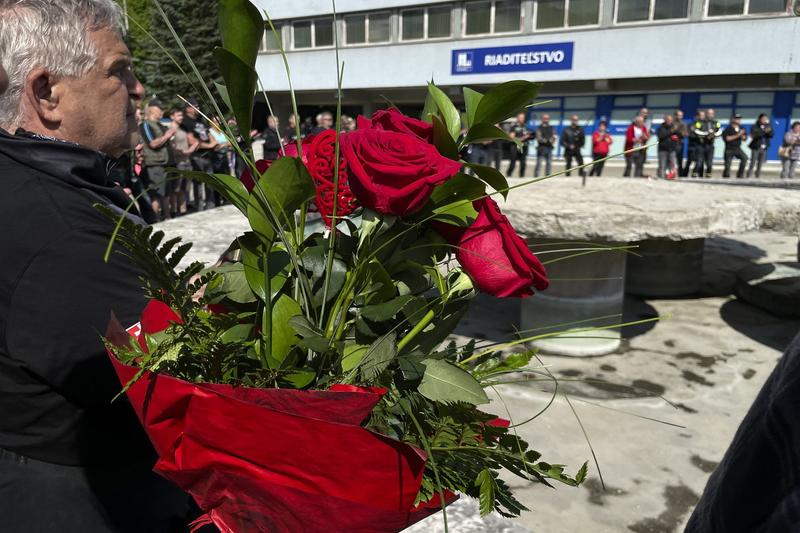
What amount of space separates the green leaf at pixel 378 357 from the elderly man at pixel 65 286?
0.43 meters

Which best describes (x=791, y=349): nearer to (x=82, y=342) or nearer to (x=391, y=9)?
(x=82, y=342)

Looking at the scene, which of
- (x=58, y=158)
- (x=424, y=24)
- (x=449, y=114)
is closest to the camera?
(x=449, y=114)

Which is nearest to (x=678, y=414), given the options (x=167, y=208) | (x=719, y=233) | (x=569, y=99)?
(x=719, y=233)

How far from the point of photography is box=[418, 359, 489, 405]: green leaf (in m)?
0.81

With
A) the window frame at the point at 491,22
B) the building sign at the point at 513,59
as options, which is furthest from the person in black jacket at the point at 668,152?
the window frame at the point at 491,22

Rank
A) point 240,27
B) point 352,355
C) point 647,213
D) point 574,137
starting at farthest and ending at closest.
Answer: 1. point 574,137
2. point 647,213
3. point 352,355
4. point 240,27

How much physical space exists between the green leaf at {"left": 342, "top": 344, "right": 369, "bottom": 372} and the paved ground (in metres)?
0.93

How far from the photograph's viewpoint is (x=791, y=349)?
1.98 ft

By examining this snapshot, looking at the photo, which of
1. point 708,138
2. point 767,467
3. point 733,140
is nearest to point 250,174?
point 767,467

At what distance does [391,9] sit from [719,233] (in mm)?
21684

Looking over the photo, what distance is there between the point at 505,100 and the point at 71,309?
73 cm

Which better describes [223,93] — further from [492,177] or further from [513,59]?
[513,59]

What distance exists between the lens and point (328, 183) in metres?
0.90

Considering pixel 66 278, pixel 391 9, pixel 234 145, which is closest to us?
pixel 234 145
